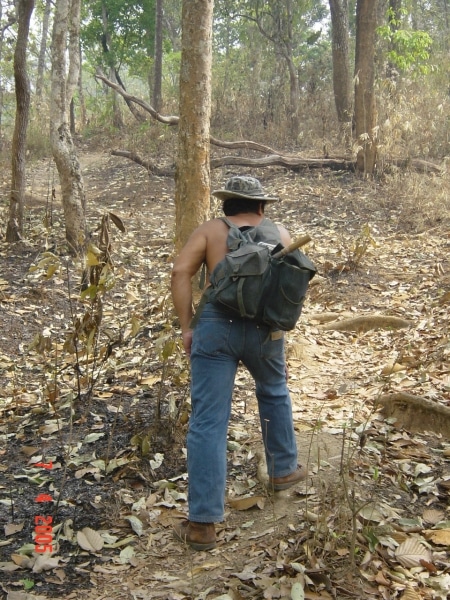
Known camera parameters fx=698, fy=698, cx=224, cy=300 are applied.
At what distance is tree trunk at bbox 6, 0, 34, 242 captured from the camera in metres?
8.44

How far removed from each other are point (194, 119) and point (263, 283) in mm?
3188

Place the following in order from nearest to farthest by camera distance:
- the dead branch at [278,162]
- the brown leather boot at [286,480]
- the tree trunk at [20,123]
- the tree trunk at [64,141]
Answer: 1. the brown leather boot at [286,480]
2. the tree trunk at [20,123]
3. the tree trunk at [64,141]
4. the dead branch at [278,162]

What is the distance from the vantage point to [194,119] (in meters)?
5.93

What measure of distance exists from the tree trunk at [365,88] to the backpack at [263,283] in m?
9.18

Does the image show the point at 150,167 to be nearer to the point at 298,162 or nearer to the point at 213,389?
the point at 298,162

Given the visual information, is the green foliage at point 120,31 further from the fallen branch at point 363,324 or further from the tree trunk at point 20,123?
the fallen branch at point 363,324

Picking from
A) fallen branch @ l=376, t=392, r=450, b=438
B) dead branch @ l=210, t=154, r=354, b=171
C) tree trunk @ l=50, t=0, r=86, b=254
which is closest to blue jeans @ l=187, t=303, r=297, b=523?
fallen branch @ l=376, t=392, r=450, b=438

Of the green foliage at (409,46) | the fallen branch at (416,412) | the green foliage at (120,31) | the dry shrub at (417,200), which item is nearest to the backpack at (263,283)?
the fallen branch at (416,412)

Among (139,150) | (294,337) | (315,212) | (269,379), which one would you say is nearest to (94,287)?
(269,379)

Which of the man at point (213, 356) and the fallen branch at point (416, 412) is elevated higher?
the man at point (213, 356)

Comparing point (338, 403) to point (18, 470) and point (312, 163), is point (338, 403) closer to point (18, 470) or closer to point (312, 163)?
point (18, 470)

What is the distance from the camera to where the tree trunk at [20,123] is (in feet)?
27.7

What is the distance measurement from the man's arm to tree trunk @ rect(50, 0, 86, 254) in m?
5.51

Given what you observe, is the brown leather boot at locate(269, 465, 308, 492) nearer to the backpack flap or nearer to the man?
the man
